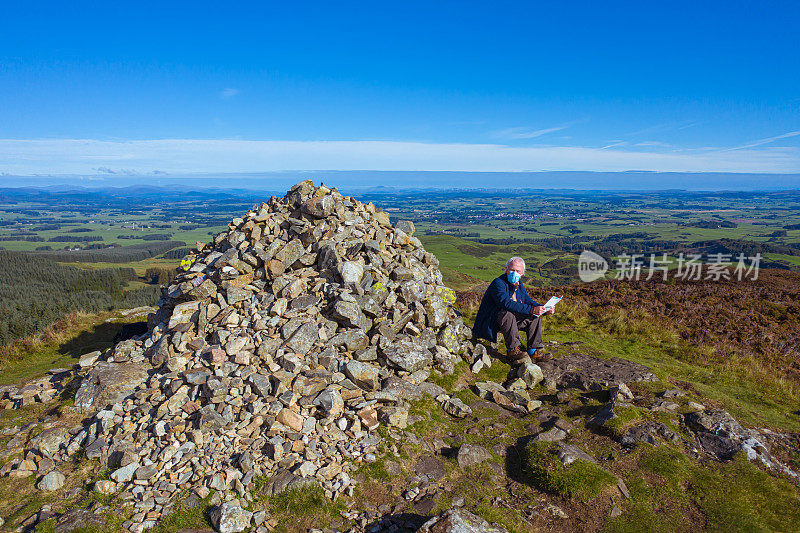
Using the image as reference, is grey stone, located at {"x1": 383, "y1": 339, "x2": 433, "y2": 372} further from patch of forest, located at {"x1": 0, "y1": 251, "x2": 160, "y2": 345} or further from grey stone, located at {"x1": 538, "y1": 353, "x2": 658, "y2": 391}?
patch of forest, located at {"x1": 0, "y1": 251, "x2": 160, "y2": 345}

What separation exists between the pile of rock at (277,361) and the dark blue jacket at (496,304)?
65 cm

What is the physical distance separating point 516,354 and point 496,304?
158 centimetres

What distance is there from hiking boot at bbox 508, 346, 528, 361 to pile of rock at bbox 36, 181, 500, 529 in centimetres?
114

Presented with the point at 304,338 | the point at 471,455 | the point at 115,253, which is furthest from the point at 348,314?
the point at 115,253

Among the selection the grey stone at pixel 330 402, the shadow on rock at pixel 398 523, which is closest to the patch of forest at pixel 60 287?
the grey stone at pixel 330 402

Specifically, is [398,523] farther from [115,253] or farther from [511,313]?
[115,253]

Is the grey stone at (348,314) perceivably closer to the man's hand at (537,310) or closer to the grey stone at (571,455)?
the man's hand at (537,310)

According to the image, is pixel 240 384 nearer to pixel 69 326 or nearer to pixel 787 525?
pixel 787 525

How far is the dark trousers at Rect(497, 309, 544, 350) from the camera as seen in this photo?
36.9 feet

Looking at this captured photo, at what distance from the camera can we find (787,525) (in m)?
5.53

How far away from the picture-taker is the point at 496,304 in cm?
1125

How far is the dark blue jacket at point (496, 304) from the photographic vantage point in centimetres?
1085

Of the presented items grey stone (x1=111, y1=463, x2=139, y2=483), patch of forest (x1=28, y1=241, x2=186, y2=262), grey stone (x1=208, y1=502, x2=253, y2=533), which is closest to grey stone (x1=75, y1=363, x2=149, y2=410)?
grey stone (x1=111, y1=463, x2=139, y2=483)

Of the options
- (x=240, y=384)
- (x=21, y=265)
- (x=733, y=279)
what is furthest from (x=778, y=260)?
(x=21, y=265)
